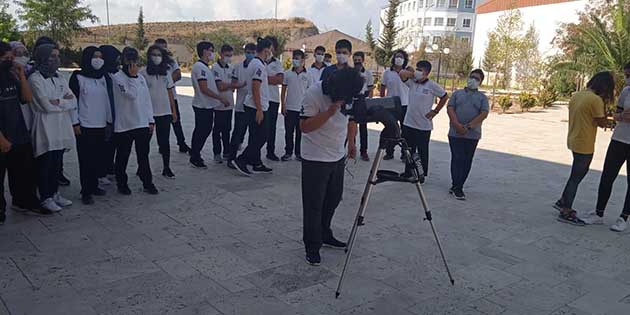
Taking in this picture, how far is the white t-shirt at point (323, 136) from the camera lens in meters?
3.60

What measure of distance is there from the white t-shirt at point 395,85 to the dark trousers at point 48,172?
15.5 feet

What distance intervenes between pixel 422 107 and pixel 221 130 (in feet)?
9.58

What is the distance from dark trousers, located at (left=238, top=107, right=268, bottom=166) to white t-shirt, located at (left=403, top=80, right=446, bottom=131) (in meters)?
2.01

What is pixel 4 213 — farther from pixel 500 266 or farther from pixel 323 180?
pixel 500 266

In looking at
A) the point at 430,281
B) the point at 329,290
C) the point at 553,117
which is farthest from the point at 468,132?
the point at 553,117

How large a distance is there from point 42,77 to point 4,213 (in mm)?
1292

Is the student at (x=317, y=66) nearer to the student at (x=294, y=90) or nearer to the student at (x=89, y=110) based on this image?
the student at (x=294, y=90)

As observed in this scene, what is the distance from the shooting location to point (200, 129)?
6969 mm

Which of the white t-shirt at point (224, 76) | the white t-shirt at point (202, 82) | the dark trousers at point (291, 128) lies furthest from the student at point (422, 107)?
the white t-shirt at point (202, 82)

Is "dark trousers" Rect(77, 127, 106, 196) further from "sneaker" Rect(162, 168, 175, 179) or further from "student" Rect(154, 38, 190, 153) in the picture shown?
"student" Rect(154, 38, 190, 153)

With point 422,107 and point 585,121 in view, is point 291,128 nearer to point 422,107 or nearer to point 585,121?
point 422,107

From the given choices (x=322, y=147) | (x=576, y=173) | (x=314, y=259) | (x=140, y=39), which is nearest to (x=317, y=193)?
(x=322, y=147)

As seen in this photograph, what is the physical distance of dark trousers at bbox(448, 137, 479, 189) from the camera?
6.12 meters

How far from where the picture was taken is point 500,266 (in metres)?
4.09
